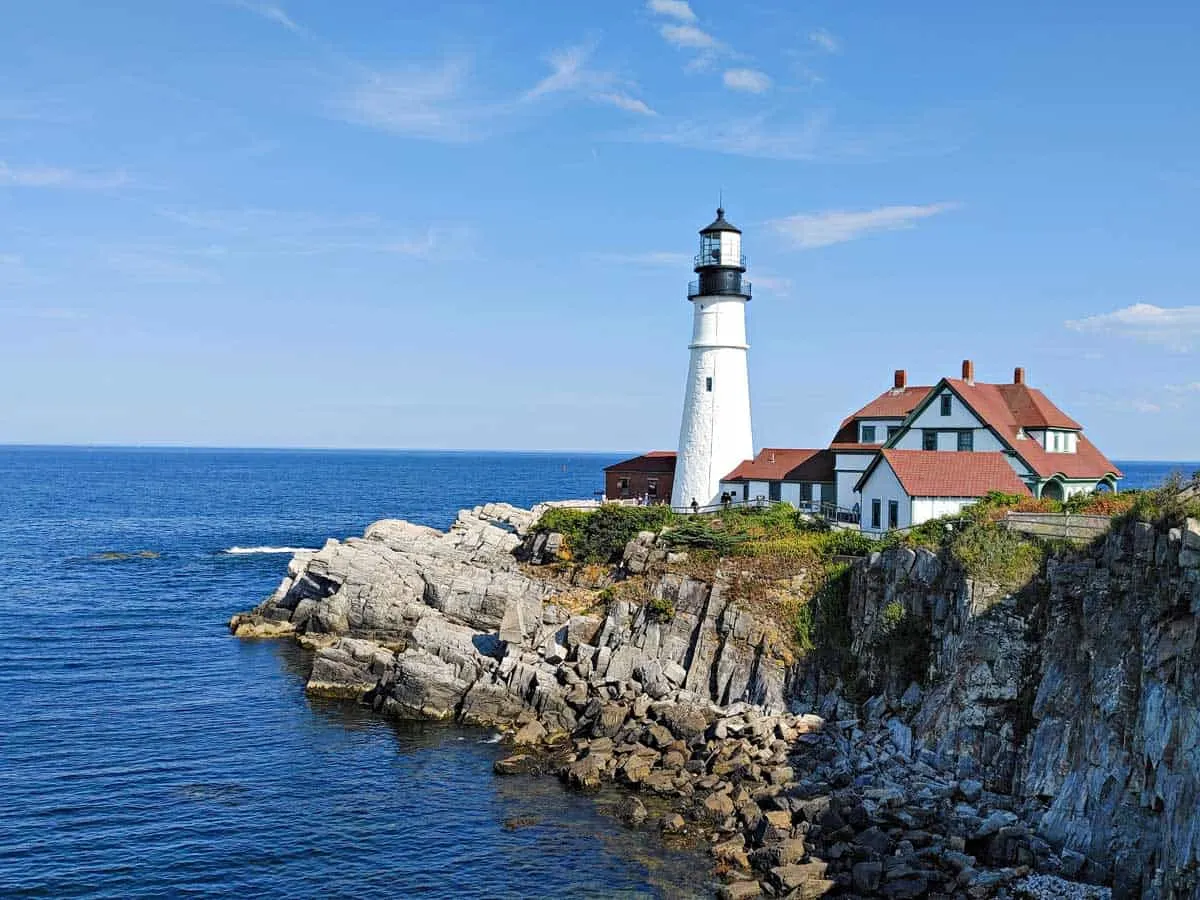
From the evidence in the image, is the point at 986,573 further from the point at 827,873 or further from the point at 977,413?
the point at 977,413

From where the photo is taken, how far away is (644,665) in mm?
37031

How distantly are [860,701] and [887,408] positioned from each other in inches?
754

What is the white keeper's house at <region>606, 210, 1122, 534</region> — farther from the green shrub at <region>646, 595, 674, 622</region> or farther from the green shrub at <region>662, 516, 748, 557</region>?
the green shrub at <region>646, 595, 674, 622</region>

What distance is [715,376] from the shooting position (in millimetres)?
50750

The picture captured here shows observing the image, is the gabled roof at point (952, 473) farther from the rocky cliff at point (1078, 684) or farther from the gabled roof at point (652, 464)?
the gabled roof at point (652, 464)

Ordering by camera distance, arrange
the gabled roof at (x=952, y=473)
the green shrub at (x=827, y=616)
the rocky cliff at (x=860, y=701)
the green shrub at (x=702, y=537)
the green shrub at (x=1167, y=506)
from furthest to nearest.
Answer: the green shrub at (x=702, y=537)
the gabled roof at (x=952, y=473)
the green shrub at (x=827, y=616)
the green shrub at (x=1167, y=506)
the rocky cliff at (x=860, y=701)

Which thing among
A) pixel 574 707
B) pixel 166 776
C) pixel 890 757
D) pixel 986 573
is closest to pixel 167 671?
pixel 166 776

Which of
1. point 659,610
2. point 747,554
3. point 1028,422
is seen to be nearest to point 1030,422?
point 1028,422

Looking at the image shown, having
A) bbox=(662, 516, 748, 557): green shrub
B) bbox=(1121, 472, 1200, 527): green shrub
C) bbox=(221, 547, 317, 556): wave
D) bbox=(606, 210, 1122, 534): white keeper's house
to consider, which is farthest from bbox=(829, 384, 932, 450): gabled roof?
bbox=(221, 547, 317, 556): wave

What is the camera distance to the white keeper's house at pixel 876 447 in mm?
40875

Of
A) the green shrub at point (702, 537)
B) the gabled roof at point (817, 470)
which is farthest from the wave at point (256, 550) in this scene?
the gabled roof at point (817, 470)

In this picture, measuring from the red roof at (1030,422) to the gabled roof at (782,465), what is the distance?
7.78m

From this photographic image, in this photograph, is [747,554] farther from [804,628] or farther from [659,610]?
[804,628]

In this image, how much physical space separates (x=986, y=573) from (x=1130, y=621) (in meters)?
6.21
